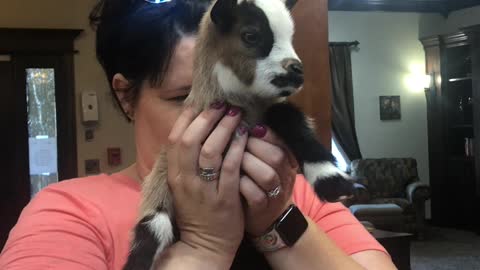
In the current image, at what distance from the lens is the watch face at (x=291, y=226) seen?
38.0 inches

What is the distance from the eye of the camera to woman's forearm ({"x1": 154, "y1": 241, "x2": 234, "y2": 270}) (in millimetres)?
922

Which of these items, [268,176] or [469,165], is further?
[469,165]

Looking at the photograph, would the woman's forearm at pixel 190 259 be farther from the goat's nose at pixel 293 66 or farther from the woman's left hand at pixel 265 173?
the goat's nose at pixel 293 66

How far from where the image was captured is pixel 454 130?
7559 millimetres

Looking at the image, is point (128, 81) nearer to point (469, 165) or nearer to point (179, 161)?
point (179, 161)

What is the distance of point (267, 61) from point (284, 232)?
311 millimetres

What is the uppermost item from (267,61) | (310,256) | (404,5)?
(404,5)

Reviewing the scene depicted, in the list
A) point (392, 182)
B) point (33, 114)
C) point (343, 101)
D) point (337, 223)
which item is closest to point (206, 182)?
point (337, 223)

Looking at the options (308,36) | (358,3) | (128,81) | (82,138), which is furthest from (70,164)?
(358,3)

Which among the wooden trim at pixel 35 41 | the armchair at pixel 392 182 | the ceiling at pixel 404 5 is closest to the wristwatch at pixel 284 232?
the wooden trim at pixel 35 41

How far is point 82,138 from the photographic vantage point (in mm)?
4582

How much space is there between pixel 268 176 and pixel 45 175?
4.12 metres

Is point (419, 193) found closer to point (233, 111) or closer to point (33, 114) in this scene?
point (33, 114)

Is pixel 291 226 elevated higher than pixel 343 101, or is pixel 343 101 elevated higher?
pixel 343 101
